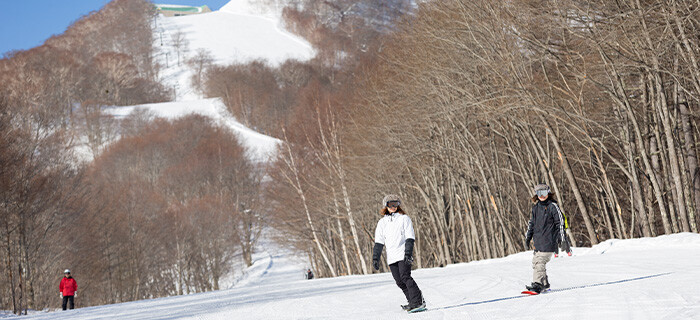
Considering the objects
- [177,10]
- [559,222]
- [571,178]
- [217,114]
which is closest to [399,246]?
[559,222]

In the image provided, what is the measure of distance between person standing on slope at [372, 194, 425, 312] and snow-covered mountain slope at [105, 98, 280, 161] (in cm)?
6527

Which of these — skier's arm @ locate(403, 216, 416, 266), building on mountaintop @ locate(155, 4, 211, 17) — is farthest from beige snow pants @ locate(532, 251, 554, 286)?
building on mountaintop @ locate(155, 4, 211, 17)

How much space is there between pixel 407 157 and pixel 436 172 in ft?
11.5

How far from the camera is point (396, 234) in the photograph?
8922 mm

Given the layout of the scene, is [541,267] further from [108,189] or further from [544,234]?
[108,189]

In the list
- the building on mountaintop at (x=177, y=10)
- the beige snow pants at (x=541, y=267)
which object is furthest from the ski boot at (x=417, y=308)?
the building on mountaintop at (x=177, y=10)

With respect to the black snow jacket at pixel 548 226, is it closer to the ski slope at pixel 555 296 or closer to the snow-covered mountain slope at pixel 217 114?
the ski slope at pixel 555 296

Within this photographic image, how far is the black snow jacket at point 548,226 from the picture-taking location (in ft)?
31.6

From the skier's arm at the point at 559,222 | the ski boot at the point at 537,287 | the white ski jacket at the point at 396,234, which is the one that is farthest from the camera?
the skier's arm at the point at 559,222

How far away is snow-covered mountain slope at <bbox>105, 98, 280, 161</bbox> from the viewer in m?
76.8

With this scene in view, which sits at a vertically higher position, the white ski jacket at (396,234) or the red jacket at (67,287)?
the white ski jacket at (396,234)

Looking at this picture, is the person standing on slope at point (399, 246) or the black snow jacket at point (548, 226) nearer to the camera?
the person standing on slope at point (399, 246)

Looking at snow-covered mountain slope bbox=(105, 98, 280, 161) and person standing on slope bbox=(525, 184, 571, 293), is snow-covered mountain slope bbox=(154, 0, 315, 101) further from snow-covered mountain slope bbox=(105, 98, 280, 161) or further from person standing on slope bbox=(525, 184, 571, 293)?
person standing on slope bbox=(525, 184, 571, 293)

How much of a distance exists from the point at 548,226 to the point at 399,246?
2.25m
